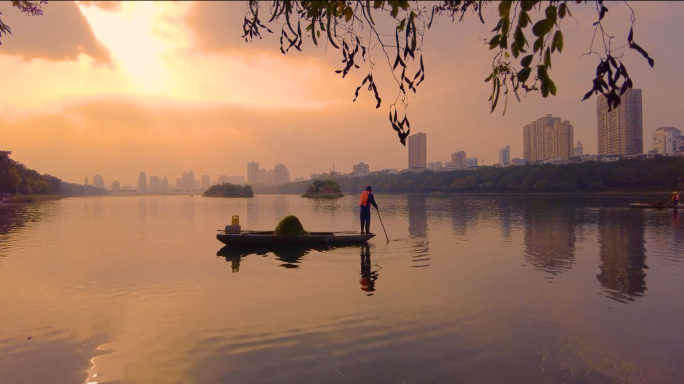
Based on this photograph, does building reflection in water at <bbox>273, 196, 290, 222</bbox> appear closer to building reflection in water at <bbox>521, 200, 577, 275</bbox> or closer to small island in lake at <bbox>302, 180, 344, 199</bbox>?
building reflection in water at <bbox>521, 200, 577, 275</bbox>

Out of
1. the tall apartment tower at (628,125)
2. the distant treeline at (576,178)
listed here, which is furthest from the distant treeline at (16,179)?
the tall apartment tower at (628,125)

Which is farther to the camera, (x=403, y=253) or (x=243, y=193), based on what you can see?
(x=243, y=193)

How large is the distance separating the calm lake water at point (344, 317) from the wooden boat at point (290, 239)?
1.27 meters

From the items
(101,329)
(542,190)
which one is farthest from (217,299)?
(542,190)

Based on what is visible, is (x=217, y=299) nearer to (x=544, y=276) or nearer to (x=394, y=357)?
(x=394, y=357)

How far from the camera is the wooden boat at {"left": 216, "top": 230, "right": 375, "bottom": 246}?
56.8 feet

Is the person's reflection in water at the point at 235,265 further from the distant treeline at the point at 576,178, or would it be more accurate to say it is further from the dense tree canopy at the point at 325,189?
the dense tree canopy at the point at 325,189

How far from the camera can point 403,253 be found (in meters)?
16.5

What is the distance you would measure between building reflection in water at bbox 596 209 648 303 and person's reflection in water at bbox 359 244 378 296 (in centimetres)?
585

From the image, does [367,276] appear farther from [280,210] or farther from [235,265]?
[280,210]

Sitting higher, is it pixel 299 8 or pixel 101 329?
pixel 299 8

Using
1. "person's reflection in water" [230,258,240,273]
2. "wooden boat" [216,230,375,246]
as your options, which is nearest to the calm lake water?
"person's reflection in water" [230,258,240,273]

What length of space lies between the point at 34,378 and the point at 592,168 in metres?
119

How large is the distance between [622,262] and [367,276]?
9.54 meters
